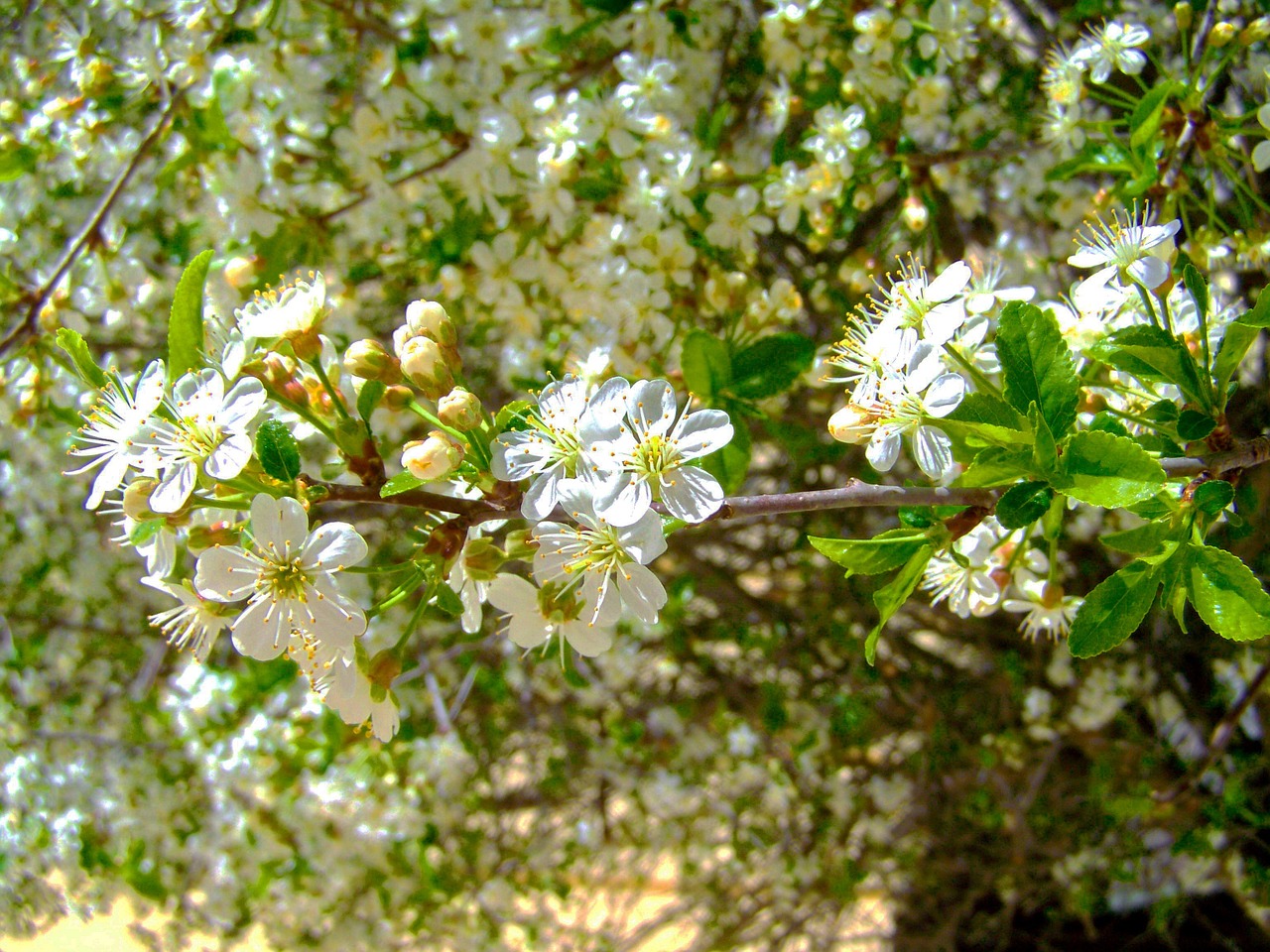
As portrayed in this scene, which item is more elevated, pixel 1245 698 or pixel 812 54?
pixel 812 54

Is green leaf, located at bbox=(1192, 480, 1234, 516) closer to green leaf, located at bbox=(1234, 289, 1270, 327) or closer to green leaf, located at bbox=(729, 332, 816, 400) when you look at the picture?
green leaf, located at bbox=(1234, 289, 1270, 327)

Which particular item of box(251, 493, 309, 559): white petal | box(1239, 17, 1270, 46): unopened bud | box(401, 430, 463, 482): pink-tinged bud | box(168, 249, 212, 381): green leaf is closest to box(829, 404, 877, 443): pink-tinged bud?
box(401, 430, 463, 482): pink-tinged bud

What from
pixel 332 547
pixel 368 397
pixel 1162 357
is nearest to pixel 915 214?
pixel 1162 357

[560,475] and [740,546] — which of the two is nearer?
[560,475]

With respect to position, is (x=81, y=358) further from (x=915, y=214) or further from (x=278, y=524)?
(x=915, y=214)

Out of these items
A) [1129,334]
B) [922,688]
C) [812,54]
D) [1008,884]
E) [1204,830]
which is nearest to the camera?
[1129,334]

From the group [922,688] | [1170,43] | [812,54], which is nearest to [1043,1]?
[1170,43]

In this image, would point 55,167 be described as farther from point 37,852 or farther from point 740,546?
point 740,546
